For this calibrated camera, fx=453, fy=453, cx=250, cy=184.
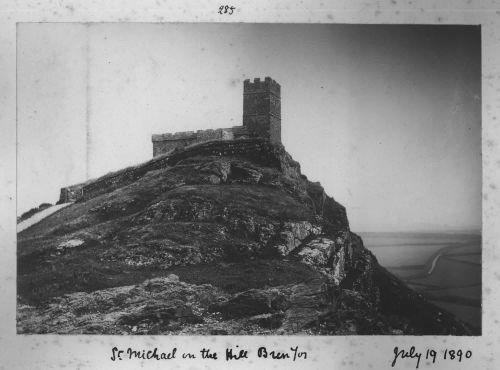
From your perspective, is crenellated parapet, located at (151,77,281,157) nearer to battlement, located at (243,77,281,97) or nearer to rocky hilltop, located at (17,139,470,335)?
battlement, located at (243,77,281,97)

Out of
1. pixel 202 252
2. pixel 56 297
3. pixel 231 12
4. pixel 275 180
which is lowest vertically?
pixel 56 297

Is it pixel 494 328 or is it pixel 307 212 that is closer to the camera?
pixel 494 328

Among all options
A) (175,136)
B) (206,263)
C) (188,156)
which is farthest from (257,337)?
(175,136)

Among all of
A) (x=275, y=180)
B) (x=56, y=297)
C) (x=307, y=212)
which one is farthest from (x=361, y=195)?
(x=56, y=297)

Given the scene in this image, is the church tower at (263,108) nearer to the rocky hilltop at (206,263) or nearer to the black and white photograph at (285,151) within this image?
the black and white photograph at (285,151)

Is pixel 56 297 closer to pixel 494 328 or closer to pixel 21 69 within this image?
pixel 21 69

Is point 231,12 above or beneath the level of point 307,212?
above
